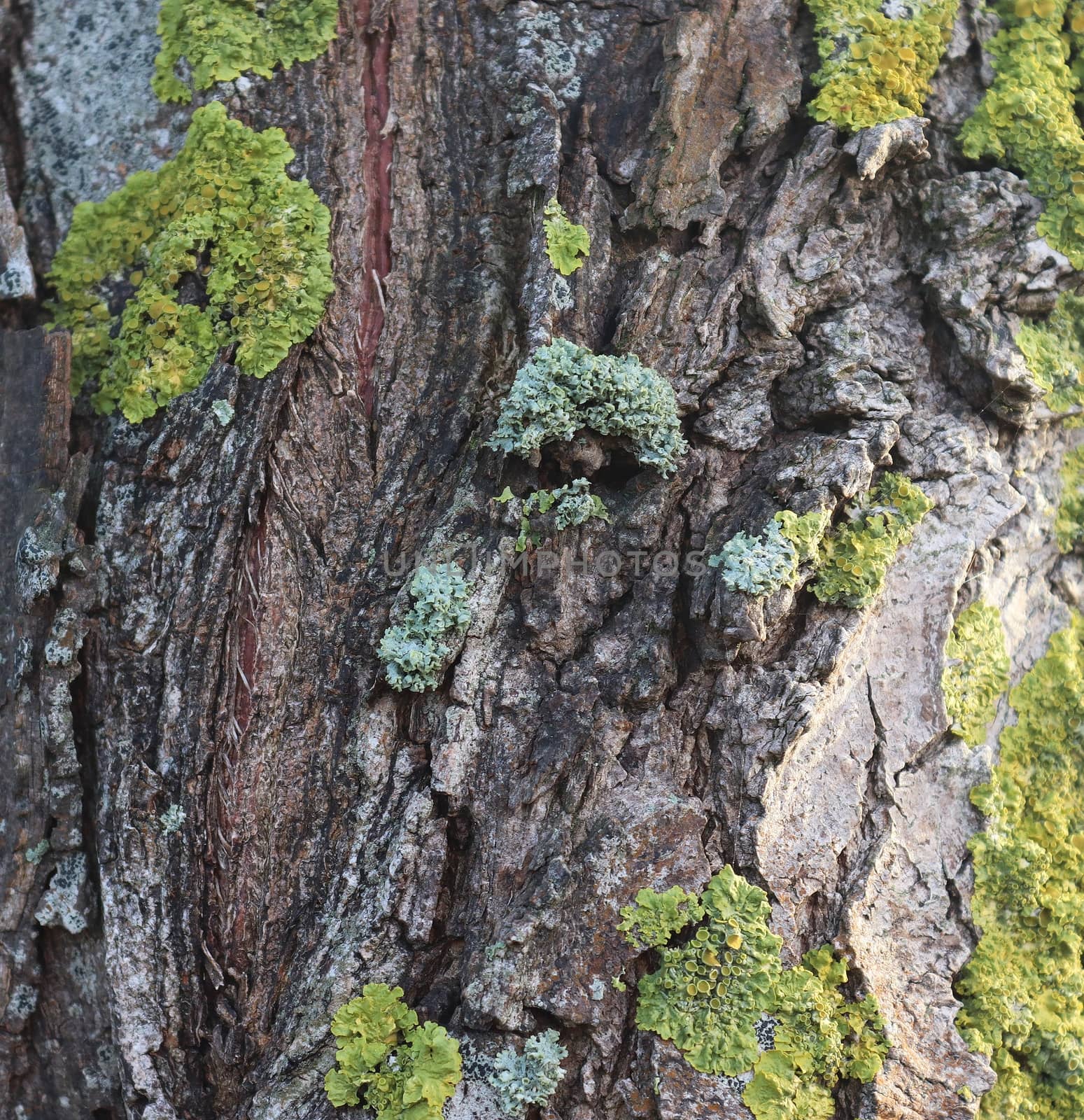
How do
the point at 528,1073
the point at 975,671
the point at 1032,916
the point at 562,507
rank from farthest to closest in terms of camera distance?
the point at 975,671, the point at 1032,916, the point at 562,507, the point at 528,1073

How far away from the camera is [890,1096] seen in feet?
9.49

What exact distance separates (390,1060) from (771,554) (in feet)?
6.46

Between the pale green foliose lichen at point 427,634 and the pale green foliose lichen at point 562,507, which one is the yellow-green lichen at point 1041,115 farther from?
the pale green foliose lichen at point 427,634

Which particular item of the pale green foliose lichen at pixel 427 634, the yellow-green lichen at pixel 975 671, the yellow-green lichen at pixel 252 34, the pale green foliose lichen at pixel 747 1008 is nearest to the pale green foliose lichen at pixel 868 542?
the yellow-green lichen at pixel 975 671

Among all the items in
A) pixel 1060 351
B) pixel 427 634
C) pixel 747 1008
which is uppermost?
pixel 1060 351

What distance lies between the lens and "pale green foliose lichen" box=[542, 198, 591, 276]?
335 centimetres

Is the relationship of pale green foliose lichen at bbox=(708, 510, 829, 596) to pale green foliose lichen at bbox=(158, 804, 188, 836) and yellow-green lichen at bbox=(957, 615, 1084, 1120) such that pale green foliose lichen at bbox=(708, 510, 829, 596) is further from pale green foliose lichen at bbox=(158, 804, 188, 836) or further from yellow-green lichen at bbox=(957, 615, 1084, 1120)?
pale green foliose lichen at bbox=(158, 804, 188, 836)

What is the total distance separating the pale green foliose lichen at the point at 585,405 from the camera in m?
3.16

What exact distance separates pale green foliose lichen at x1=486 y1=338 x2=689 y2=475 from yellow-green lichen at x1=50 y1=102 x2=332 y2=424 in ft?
2.81

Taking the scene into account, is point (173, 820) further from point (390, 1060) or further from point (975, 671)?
point (975, 671)

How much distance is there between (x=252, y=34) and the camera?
3.62 metres

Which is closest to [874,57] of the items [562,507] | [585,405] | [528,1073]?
[585,405]

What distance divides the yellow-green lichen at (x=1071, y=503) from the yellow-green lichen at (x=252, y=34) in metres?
3.42

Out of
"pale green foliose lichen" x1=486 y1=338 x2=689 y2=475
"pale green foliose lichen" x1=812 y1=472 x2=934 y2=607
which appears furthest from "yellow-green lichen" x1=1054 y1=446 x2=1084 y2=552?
"pale green foliose lichen" x1=486 y1=338 x2=689 y2=475
